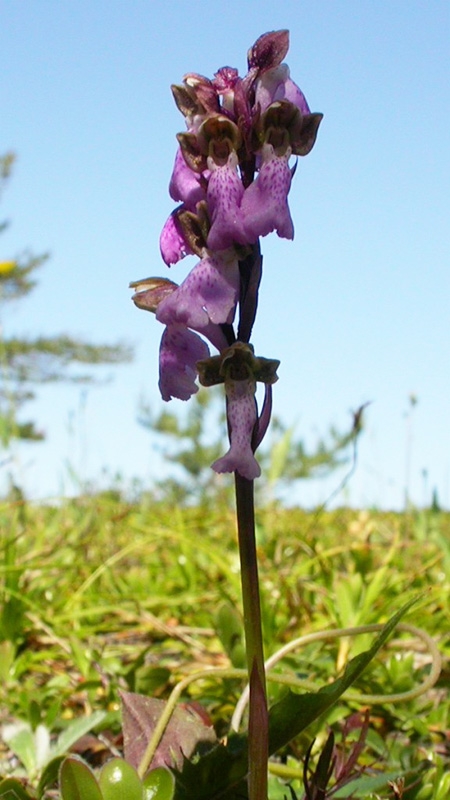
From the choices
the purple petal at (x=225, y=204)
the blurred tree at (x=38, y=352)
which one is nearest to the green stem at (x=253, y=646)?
the purple petal at (x=225, y=204)

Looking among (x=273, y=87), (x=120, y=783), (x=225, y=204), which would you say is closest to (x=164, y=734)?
(x=120, y=783)

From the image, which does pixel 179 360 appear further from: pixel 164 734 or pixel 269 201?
pixel 164 734

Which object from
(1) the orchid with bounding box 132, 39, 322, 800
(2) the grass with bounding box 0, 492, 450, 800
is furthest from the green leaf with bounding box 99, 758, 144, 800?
(2) the grass with bounding box 0, 492, 450, 800

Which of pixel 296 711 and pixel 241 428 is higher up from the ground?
pixel 241 428

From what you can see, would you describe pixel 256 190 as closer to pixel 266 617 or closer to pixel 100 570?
pixel 266 617

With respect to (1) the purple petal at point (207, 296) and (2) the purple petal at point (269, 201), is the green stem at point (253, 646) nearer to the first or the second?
(1) the purple petal at point (207, 296)

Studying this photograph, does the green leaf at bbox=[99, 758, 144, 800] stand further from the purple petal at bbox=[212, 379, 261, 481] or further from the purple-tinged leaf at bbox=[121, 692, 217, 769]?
the purple petal at bbox=[212, 379, 261, 481]

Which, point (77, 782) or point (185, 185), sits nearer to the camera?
point (77, 782)
